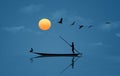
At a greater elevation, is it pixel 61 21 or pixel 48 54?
pixel 61 21

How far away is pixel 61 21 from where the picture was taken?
59719 mm

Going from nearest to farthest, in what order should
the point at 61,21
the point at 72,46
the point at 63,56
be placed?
the point at 61,21, the point at 72,46, the point at 63,56

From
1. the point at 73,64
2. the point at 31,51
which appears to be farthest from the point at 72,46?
the point at 31,51

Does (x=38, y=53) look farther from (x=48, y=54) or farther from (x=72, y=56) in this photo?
(x=72, y=56)

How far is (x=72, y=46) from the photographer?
71438 mm

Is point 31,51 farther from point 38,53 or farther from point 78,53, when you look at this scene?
point 78,53

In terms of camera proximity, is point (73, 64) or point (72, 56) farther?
point (72, 56)

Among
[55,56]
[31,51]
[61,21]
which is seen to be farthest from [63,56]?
[61,21]

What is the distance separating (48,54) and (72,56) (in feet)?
25.9

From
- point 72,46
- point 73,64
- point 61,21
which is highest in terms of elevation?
point 61,21

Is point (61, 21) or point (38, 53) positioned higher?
point (61, 21)

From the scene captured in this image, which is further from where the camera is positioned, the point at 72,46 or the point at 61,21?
the point at 72,46

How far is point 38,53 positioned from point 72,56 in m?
11.7

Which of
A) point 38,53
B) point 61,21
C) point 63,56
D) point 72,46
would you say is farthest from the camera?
point 63,56
